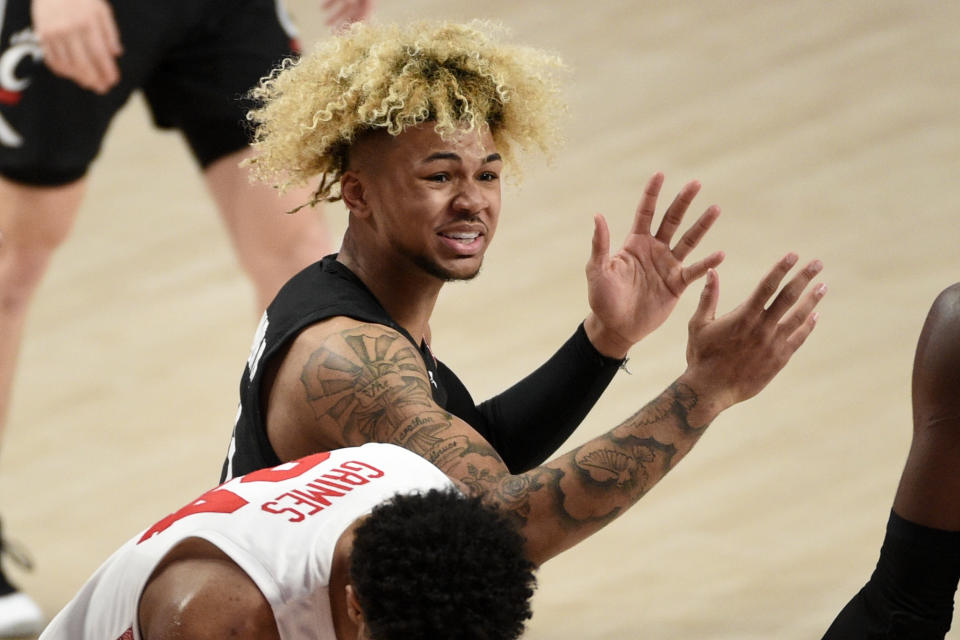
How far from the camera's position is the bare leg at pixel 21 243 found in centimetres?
402

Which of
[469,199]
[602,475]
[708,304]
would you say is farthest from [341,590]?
[469,199]

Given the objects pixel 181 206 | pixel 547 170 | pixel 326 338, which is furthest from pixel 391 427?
pixel 181 206

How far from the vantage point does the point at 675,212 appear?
2645mm

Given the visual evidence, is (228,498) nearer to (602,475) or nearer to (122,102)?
(602,475)

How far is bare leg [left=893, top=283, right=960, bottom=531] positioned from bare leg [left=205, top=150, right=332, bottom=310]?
183 cm

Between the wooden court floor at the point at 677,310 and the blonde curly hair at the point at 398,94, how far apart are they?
4.42 feet

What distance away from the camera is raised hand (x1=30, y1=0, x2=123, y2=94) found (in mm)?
3855

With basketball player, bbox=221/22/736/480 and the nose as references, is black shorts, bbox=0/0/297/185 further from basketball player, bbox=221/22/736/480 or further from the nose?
the nose

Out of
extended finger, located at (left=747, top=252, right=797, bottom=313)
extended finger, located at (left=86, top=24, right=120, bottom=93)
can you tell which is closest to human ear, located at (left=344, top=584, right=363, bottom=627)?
extended finger, located at (left=747, top=252, right=797, bottom=313)

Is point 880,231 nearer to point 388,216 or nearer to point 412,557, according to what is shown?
point 388,216

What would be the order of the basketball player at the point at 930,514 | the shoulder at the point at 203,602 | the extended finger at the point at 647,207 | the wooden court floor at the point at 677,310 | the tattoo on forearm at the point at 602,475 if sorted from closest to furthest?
the shoulder at the point at 203,602 < the tattoo on forearm at the point at 602,475 < the basketball player at the point at 930,514 < the extended finger at the point at 647,207 < the wooden court floor at the point at 677,310

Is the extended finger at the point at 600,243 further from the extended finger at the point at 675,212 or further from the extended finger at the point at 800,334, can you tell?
the extended finger at the point at 800,334

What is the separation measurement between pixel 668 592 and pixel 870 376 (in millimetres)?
1253

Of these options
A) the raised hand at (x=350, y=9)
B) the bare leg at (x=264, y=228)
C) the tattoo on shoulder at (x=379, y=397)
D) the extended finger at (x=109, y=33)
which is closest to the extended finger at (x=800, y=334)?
the tattoo on shoulder at (x=379, y=397)
